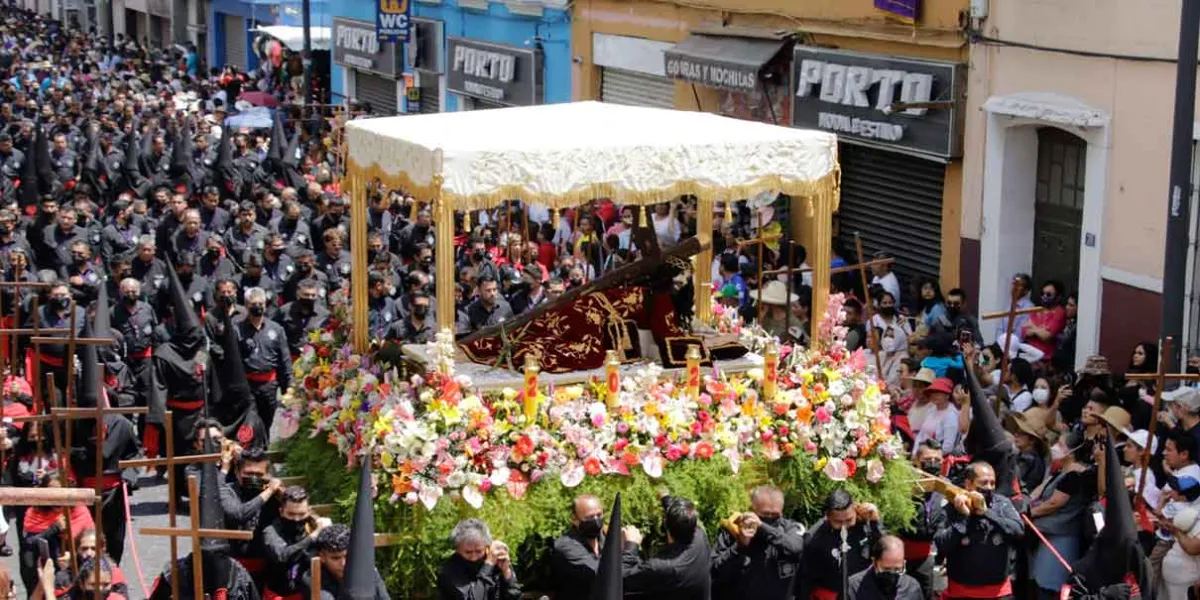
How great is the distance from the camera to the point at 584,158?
971 cm

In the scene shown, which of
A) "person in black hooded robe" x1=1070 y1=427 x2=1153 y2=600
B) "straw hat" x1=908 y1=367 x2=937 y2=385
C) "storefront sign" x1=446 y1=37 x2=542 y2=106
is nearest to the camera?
"person in black hooded robe" x1=1070 y1=427 x2=1153 y2=600

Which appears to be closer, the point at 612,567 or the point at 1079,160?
the point at 612,567

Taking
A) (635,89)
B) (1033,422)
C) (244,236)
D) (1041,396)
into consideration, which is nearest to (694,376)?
(1033,422)

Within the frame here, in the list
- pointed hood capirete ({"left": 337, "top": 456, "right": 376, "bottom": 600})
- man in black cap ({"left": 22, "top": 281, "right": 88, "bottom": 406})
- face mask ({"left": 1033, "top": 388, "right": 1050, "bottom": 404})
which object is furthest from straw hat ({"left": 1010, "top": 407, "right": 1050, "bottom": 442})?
man in black cap ({"left": 22, "top": 281, "right": 88, "bottom": 406})

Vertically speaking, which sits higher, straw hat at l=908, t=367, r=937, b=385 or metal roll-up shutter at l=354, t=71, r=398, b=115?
metal roll-up shutter at l=354, t=71, r=398, b=115

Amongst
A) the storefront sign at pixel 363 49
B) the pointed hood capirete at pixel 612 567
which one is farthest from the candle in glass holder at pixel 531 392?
the storefront sign at pixel 363 49

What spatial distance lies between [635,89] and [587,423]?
1475cm

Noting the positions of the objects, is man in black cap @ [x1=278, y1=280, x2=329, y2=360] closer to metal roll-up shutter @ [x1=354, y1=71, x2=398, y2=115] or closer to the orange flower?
the orange flower

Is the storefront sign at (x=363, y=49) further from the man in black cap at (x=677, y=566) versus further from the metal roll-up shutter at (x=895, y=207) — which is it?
the man in black cap at (x=677, y=566)

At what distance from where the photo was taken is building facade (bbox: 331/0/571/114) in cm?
2592

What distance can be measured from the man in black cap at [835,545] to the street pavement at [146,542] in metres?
3.76

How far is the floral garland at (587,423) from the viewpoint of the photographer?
897 centimetres

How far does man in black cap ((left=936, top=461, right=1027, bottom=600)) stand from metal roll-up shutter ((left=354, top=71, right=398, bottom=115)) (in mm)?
23657

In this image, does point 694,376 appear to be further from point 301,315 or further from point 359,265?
point 301,315
